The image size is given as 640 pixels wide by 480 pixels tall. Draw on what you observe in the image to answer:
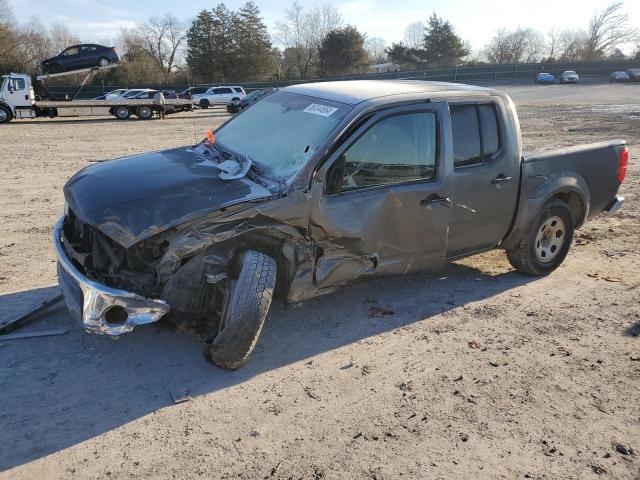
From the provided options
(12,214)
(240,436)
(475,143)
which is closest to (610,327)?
(475,143)

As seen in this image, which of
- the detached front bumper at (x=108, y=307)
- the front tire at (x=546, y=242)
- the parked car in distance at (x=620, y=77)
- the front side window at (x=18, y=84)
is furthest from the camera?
the parked car in distance at (x=620, y=77)

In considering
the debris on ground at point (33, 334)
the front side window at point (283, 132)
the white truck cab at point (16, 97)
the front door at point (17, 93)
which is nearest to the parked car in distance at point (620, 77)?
the white truck cab at point (16, 97)

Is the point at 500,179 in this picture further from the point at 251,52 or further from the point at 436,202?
the point at 251,52

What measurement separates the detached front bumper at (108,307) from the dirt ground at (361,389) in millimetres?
461

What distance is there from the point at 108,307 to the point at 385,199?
221 cm

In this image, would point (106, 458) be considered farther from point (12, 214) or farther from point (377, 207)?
point (12, 214)

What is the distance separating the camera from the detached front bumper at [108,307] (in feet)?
10.7

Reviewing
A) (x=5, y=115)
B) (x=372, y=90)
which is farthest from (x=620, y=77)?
(x=372, y=90)

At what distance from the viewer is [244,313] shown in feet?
11.6

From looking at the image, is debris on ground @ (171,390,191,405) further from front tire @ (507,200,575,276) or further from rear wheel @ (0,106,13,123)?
rear wheel @ (0,106,13,123)

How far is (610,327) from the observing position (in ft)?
14.6

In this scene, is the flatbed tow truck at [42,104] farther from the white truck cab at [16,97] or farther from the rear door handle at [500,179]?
the rear door handle at [500,179]

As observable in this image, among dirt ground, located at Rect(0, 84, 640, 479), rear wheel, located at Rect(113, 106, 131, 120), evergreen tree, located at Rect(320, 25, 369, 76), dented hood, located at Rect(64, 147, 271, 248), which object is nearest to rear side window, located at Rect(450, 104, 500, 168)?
dirt ground, located at Rect(0, 84, 640, 479)

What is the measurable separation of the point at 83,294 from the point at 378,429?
2.05 meters
